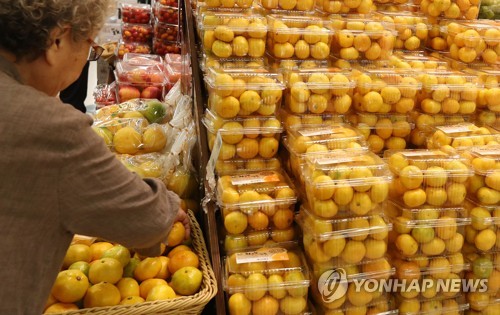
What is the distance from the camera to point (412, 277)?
161cm

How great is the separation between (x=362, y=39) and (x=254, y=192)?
2.88 ft

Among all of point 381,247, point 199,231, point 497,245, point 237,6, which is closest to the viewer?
point 381,247

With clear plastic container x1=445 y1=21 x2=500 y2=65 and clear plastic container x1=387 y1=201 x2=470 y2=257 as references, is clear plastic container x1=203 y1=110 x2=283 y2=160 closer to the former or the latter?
clear plastic container x1=387 y1=201 x2=470 y2=257

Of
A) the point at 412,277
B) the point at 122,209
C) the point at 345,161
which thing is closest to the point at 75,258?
the point at 122,209

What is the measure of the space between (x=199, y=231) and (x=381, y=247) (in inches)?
27.8

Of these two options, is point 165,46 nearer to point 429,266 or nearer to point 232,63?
point 232,63

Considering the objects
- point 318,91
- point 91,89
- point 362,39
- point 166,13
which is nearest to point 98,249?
point 318,91

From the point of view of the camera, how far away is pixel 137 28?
443 centimetres

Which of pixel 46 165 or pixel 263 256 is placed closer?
pixel 46 165

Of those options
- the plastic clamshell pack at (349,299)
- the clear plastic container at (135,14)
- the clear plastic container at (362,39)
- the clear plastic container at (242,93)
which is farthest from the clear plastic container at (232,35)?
the clear plastic container at (135,14)

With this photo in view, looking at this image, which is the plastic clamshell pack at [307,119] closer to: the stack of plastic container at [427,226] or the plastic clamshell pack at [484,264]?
the stack of plastic container at [427,226]

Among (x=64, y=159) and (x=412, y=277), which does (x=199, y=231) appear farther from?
(x=64, y=159)

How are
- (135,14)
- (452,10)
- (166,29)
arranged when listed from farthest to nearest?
(135,14) < (166,29) < (452,10)

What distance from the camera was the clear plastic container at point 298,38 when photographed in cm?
189
